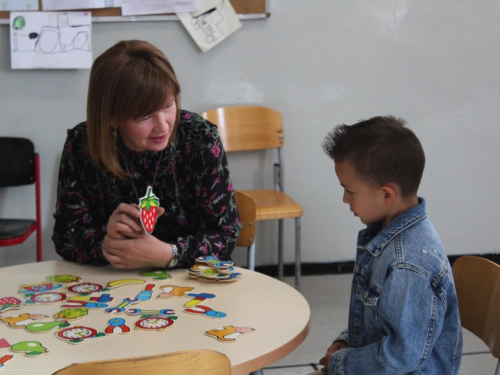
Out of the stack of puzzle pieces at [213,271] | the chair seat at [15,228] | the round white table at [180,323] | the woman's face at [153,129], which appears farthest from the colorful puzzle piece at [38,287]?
the chair seat at [15,228]

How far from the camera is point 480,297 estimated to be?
1.48 metres

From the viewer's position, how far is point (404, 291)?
124cm

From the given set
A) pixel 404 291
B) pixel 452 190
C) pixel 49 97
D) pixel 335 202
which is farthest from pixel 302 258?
pixel 404 291

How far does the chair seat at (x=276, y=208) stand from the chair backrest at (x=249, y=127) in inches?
12.6

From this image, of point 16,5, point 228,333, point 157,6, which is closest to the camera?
point 228,333

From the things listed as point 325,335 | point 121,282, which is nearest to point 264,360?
point 121,282

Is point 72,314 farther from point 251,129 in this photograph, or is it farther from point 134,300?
point 251,129

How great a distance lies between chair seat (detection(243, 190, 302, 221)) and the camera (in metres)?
3.07

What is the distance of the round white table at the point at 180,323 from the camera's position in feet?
3.82

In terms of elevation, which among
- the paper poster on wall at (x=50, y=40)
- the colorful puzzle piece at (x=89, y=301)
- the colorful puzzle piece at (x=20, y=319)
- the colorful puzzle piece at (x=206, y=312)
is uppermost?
the paper poster on wall at (x=50, y=40)

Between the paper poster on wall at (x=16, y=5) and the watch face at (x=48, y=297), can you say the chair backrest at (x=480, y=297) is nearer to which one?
the watch face at (x=48, y=297)

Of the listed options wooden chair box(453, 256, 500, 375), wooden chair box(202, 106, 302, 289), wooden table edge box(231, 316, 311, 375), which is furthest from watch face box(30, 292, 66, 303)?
wooden chair box(202, 106, 302, 289)

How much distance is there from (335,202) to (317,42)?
3.14 feet

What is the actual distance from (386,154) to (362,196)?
0.11m
